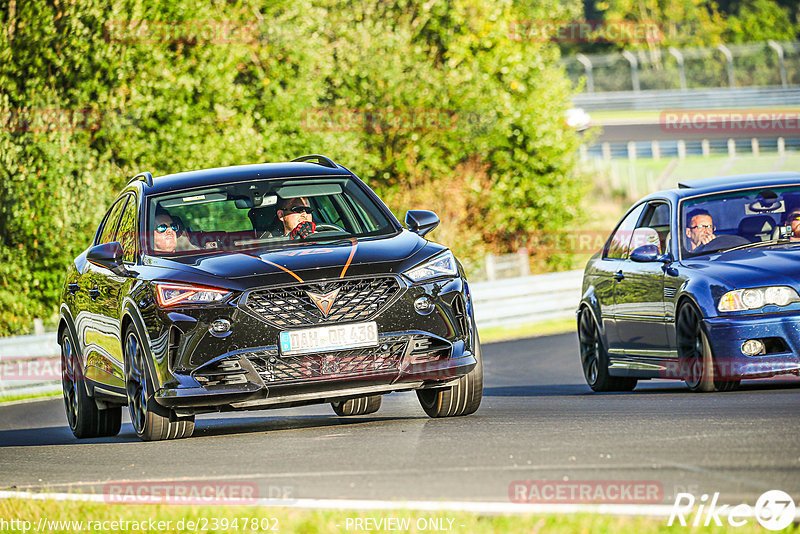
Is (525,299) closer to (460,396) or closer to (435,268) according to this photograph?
(460,396)

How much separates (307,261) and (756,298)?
3127 millimetres

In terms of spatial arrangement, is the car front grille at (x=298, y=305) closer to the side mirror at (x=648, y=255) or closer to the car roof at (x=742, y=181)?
the side mirror at (x=648, y=255)

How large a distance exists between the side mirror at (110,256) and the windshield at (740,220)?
162 inches

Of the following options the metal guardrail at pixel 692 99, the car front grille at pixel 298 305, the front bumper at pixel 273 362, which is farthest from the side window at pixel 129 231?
the metal guardrail at pixel 692 99

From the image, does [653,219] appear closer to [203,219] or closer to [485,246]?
[203,219]

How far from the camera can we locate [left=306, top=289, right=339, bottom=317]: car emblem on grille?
8.21 metres

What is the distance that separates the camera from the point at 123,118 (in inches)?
1018

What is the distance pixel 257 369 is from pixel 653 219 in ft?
14.6

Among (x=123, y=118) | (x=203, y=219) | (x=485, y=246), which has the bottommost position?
(x=485, y=246)

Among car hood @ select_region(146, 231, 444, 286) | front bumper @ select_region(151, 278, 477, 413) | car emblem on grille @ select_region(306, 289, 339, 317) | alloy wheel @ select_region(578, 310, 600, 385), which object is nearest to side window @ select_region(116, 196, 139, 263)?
car hood @ select_region(146, 231, 444, 286)

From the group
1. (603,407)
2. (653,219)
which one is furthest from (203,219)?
(603,407)

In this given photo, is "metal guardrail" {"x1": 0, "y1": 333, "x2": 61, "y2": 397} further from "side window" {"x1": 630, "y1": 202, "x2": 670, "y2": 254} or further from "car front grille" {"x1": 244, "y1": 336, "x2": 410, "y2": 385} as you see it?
"car front grille" {"x1": 244, "y1": 336, "x2": 410, "y2": 385}

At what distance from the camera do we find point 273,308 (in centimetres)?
823

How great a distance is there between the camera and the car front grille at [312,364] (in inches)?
324
